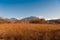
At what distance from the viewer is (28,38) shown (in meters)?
7.77

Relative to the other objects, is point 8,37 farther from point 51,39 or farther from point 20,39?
point 51,39

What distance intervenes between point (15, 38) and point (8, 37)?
33cm

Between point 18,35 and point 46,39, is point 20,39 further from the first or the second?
point 46,39

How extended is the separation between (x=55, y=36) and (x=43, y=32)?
2.11 ft

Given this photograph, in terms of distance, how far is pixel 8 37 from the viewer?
7836 mm

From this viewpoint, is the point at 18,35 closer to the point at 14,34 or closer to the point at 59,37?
the point at 14,34

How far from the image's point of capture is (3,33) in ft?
27.5

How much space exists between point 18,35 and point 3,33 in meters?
0.87

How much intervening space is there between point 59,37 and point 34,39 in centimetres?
121

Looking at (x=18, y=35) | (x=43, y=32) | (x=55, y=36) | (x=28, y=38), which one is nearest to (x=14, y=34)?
(x=18, y=35)

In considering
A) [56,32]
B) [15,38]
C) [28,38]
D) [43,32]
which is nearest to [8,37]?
[15,38]

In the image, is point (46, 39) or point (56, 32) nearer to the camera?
point (46, 39)

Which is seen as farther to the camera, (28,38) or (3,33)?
(3,33)

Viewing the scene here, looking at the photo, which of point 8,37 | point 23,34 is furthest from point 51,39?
point 8,37
